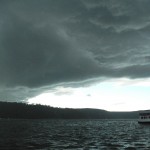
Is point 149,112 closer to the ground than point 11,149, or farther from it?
farther from it

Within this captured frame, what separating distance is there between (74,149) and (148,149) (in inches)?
457

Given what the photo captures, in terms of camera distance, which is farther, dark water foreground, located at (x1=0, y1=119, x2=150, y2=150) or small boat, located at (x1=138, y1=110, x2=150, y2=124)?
small boat, located at (x1=138, y1=110, x2=150, y2=124)

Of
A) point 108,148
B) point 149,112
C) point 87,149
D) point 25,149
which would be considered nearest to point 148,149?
point 108,148

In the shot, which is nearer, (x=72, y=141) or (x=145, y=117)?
(x=72, y=141)

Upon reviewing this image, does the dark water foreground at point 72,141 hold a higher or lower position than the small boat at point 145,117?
lower

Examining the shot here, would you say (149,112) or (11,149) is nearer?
(11,149)

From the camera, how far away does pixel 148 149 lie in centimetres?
5031

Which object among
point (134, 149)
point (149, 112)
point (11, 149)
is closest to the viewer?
point (11, 149)

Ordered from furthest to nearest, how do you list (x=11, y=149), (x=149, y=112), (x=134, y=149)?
(x=149, y=112)
(x=134, y=149)
(x=11, y=149)

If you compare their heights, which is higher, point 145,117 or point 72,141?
point 145,117

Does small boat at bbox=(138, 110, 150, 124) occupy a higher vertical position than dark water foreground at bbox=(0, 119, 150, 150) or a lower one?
higher

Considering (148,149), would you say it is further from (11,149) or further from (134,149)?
(11,149)

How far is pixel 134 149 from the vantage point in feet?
168

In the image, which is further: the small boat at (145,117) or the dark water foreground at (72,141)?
the small boat at (145,117)
